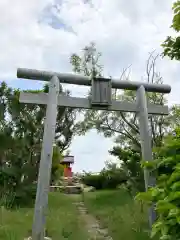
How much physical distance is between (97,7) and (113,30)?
1524 millimetres

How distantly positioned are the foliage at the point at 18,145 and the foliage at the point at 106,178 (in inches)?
199

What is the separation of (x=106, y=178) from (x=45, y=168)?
11.1 metres

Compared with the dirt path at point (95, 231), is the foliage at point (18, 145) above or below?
above

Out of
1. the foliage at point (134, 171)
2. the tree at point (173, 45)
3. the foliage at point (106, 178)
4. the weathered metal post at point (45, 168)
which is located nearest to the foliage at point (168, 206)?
the tree at point (173, 45)

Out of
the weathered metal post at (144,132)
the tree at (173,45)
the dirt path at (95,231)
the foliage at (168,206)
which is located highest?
the tree at (173,45)

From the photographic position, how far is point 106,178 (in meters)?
14.8

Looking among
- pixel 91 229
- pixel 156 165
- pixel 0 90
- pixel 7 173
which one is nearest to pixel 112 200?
pixel 7 173

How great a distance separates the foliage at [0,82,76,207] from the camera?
8070mm

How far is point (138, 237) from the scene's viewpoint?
4.31 meters

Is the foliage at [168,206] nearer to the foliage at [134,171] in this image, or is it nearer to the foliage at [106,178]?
the foliage at [134,171]

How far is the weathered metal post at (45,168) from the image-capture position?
3838 mm

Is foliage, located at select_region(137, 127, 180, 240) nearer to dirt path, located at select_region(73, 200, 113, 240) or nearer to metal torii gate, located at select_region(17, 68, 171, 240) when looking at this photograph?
metal torii gate, located at select_region(17, 68, 171, 240)

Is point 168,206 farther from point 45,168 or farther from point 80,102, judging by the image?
point 80,102

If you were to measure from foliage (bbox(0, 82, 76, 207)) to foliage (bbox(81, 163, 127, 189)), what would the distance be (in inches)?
199
